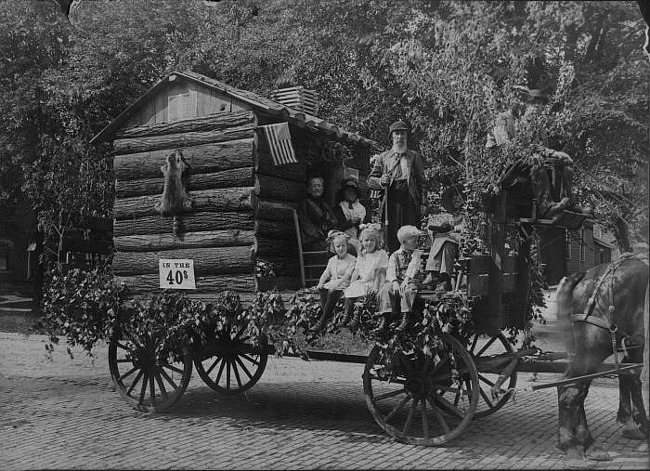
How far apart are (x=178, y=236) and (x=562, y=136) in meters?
4.32

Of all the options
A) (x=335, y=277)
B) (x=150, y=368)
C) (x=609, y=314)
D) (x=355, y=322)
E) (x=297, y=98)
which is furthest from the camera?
(x=297, y=98)

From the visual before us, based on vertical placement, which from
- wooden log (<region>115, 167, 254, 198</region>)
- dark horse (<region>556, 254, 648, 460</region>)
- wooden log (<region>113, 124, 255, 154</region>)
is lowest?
dark horse (<region>556, 254, 648, 460</region>)

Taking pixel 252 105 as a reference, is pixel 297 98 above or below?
above

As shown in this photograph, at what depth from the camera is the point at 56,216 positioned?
9195 mm

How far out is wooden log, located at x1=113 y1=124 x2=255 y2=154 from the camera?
692 centimetres

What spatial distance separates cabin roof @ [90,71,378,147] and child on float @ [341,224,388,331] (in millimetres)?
1563

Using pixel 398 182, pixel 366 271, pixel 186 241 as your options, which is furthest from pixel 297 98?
pixel 366 271

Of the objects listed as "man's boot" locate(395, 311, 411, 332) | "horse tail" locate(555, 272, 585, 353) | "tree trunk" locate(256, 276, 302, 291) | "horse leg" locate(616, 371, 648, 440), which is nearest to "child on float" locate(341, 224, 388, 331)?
"man's boot" locate(395, 311, 411, 332)

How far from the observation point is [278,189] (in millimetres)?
7090

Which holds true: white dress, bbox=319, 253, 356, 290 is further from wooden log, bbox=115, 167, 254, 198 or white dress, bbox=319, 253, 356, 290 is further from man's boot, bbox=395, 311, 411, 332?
wooden log, bbox=115, 167, 254, 198

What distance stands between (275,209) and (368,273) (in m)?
1.47

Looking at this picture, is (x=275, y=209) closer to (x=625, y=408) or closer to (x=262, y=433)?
(x=262, y=433)

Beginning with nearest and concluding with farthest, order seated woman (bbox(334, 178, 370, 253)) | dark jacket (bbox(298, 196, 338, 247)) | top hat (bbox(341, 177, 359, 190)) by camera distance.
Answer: dark jacket (bbox(298, 196, 338, 247)), seated woman (bbox(334, 178, 370, 253)), top hat (bbox(341, 177, 359, 190))

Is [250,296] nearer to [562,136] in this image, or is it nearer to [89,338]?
[89,338]
